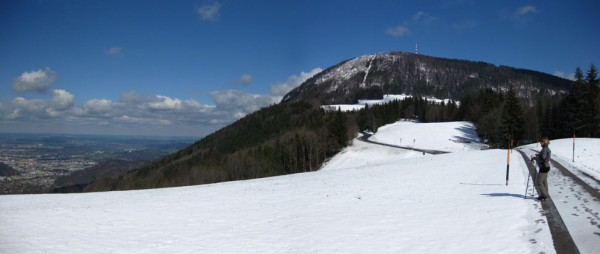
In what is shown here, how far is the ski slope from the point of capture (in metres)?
10.6

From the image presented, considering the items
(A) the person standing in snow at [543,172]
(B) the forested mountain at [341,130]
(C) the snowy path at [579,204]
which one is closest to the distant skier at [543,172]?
(A) the person standing in snow at [543,172]

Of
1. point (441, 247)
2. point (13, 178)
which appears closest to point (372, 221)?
point (441, 247)

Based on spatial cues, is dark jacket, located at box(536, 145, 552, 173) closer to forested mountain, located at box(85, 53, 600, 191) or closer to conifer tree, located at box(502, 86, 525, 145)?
forested mountain, located at box(85, 53, 600, 191)

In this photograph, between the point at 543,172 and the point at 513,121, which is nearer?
the point at 543,172

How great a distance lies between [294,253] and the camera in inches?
409

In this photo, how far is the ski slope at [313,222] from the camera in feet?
34.9

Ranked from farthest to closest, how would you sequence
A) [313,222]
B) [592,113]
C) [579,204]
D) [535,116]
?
[535,116] → [592,113] → [313,222] → [579,204]

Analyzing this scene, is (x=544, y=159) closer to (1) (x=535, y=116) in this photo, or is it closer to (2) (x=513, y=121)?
(2) (x=513, y=121)

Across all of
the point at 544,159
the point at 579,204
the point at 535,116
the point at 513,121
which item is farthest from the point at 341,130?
the point at 579,204

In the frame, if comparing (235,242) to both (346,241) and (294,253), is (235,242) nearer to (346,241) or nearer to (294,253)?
(294,253)

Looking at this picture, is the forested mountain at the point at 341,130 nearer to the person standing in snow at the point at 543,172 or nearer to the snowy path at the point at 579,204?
the snowy path at the point at 579,204

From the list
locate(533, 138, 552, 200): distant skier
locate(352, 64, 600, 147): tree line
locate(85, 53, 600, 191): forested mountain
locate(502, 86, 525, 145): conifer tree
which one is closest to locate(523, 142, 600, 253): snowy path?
locate(533, 138, 552, 200): distant skier

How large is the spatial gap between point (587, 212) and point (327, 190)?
12342mm

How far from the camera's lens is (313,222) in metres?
14.0
